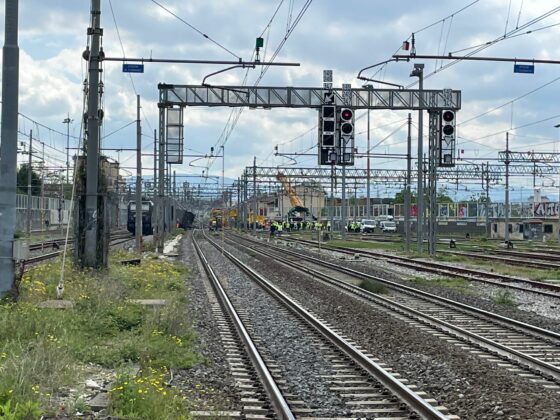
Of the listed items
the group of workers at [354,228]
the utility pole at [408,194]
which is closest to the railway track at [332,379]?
the utility pole at [408,194]

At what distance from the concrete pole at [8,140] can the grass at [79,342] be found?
0.91 metres

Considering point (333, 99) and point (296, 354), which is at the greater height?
point (333, 99)

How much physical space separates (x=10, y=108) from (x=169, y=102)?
70.3 feet

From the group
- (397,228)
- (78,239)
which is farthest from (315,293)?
(397,228)

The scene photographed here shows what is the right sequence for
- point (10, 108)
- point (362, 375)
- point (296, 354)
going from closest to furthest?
point (362, 375), point (296, 354), point (10, 108)

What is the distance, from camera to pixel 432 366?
11.0 metres

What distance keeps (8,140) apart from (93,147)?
8.39 meters

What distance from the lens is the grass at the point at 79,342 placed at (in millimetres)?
7840

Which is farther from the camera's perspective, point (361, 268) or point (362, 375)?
point (361, 268)

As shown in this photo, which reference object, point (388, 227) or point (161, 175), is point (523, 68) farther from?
point (388, 227)

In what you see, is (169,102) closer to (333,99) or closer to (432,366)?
(333,99)

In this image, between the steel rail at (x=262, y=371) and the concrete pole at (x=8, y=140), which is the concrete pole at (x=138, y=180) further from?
the concrete pole at (x=8, y=140)

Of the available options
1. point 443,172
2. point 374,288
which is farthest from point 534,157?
point 374,288

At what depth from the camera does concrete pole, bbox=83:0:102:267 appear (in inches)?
867
